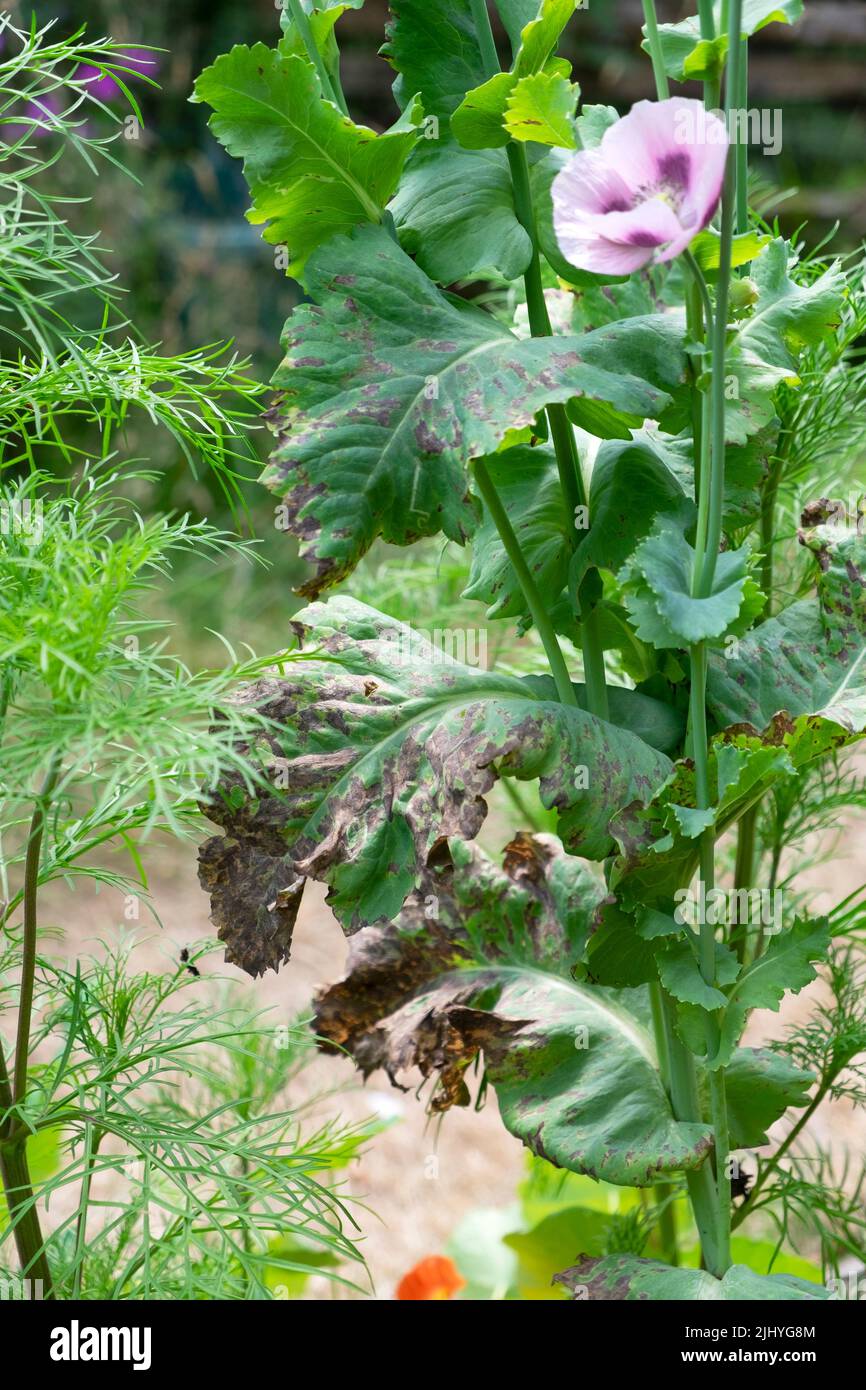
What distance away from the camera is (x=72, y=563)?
0.79 metres

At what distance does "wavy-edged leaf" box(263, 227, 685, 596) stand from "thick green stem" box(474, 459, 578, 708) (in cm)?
5

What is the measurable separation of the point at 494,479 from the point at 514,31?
0.96 ft

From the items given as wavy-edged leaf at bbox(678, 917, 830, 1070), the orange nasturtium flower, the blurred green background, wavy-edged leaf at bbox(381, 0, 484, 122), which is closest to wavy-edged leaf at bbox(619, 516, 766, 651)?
wavy-edged leaf at bbox(678, 917, 830, 1070)

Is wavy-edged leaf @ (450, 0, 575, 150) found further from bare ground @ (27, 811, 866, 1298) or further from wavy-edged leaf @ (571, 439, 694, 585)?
bare ground @ (27, 811, 866, 1298)

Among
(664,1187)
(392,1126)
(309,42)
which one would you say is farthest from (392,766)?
(392,1126)

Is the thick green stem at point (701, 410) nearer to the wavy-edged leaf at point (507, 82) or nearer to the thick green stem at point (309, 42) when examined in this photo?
the wavy-edged leaf at point (507, 82)

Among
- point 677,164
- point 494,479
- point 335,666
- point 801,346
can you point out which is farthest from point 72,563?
point 801,346

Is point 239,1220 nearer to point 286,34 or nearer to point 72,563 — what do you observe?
point 72,563

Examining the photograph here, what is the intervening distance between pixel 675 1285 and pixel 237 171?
3.25 metres

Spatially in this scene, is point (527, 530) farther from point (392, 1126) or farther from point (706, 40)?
point (392, 1126)

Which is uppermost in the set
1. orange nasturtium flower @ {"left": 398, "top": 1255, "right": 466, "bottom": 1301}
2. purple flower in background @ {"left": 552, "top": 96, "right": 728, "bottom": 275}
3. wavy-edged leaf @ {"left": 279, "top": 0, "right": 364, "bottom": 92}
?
wavy-edged leaf @ {"left": 279, "top": 0, "right": 364, "bottom": 92}

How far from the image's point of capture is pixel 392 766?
0.85 m

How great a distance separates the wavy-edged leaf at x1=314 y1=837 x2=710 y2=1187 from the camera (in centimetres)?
89

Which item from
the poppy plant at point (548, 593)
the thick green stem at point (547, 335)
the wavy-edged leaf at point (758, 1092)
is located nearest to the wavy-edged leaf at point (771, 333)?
the poppy plant at point (548, 593)
